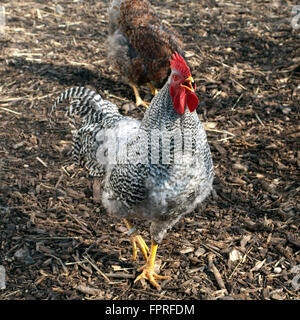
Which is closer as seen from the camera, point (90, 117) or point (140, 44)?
point (90, 117)

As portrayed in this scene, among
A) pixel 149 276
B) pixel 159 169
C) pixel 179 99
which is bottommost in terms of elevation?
pixel 149 276

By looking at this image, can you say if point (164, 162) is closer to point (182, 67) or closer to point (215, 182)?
point (182, 67)

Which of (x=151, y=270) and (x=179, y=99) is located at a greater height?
(x=179, y=99)

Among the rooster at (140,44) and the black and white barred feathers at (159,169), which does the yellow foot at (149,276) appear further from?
the rooster at (140,44)

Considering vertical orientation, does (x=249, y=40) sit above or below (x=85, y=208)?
above

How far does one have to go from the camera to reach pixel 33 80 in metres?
7.63

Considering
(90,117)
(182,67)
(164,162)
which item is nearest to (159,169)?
(164,162)

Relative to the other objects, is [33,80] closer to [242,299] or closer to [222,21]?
[222,21]

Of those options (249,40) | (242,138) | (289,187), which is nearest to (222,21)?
(249,40)

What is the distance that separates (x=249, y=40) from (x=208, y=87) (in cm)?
205

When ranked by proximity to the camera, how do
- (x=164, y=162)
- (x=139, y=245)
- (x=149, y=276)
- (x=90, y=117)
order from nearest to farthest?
1. (x=164, y=162)
2. (x=149, y=276)
3. (x=139, y=245)
4. (x=90, y=117)

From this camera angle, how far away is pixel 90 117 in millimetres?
5180

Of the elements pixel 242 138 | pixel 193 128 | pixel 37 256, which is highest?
pixel 193 128

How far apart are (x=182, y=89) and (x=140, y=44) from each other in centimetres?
374
